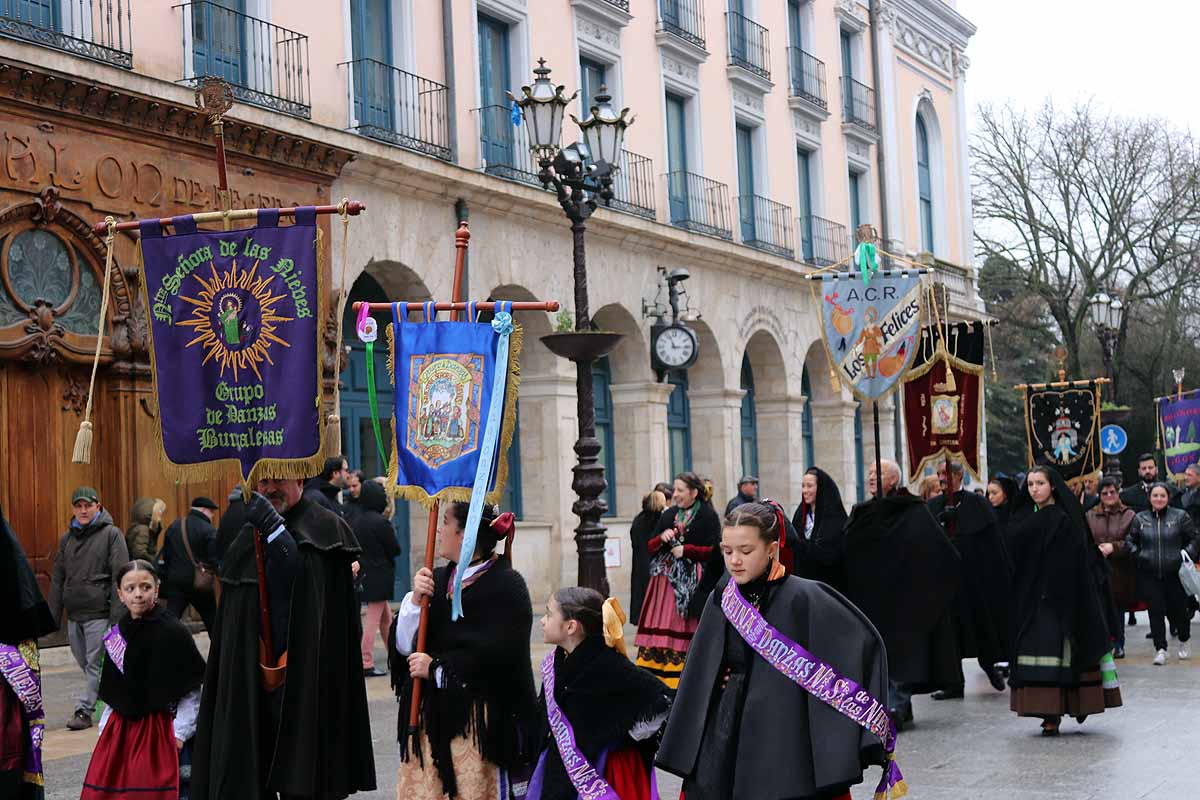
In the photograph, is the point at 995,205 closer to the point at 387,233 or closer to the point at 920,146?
the point at 920,146

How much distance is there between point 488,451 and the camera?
6.85 metres

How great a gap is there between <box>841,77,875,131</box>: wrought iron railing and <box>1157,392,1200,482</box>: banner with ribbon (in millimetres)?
A: 10318

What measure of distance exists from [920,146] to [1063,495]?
2567 cm

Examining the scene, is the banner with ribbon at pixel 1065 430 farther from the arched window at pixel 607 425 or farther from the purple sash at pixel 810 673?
the purple sash at pixel 810 673

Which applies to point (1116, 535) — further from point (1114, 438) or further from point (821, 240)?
point (821, 240)

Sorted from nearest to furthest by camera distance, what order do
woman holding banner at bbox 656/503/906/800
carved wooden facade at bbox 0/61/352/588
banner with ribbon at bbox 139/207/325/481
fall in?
woman holding banner at bbox 656/503/906/800 < banner with ribbon at bbox 139/207/325/481 < carved wooden facade at bbox 0/61/352/588

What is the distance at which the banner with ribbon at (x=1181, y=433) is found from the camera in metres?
22.8

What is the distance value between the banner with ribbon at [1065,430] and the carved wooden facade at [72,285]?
421 inches

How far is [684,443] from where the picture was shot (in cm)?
2647

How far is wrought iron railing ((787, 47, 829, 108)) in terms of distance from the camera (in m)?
29.2

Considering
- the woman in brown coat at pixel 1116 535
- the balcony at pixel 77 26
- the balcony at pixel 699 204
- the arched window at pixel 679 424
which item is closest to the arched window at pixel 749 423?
the arched window at pixel 679 424

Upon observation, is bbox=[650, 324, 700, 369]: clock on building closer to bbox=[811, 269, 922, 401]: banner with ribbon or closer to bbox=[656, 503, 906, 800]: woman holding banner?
bbox=[811, 269, 922, 401]: banner with ribbon

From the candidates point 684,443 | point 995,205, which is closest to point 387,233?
point 684,443

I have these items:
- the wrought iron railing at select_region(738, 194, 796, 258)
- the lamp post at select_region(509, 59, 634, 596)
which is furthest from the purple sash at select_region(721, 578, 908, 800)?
the wrought iron railing at select_region(738, 194, 796, 258)
